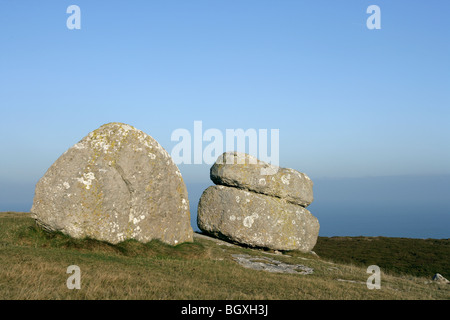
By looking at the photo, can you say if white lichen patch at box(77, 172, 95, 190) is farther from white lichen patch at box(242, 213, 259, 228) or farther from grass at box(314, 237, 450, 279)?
grass at box(314, 237, 450, 279)

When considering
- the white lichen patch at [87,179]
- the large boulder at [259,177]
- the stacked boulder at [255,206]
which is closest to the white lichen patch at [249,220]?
the stacked boulder at [255,206]

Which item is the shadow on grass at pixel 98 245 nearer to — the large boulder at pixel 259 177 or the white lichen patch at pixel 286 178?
the large boulder at pixel 259 177

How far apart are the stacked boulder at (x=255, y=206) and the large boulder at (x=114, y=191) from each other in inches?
282

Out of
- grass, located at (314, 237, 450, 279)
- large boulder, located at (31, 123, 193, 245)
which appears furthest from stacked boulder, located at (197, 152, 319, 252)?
large boulder, located at (31, 123, 193, 245)

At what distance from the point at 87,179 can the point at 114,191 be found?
131cm

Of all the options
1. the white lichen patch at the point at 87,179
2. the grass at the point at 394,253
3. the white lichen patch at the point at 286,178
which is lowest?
the grass at the point at 394,253

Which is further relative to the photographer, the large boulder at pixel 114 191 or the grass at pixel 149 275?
the large boulder at pixel 114 191

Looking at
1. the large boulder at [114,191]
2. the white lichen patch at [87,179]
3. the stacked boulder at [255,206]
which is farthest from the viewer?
the stacked boulder at [255,206]

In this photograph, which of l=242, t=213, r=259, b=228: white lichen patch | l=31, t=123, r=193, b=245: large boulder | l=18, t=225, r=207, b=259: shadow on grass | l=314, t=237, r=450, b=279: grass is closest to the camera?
l=18, t=225, r=207, b=259: shadow on grass

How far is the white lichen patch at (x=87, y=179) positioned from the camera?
18375 mm

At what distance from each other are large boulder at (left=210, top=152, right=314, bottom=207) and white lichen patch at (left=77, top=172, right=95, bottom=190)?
1172 centimetres

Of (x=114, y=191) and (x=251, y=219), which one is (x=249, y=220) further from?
(x=114, y=191)

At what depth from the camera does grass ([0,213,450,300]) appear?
36.4ft

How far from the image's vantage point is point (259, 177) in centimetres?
2866
